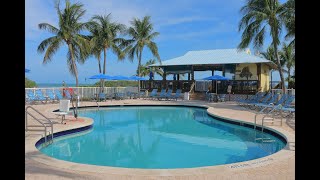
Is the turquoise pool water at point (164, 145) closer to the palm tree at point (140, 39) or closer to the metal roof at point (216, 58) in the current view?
the metal roof at point (216, 58)

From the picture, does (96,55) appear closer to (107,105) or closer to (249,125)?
(107,105)

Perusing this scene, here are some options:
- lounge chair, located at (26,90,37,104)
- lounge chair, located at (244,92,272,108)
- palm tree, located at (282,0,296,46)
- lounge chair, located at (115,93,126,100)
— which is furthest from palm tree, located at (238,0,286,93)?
lounge chair, located at (26,90,37,104)

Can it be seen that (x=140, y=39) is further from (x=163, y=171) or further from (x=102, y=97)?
(x=163, y=171)

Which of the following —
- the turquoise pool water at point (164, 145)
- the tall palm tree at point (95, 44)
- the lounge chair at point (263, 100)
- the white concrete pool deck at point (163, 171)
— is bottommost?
the turquoise pool water at point (164, 145)

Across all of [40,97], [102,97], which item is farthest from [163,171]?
[102,97]

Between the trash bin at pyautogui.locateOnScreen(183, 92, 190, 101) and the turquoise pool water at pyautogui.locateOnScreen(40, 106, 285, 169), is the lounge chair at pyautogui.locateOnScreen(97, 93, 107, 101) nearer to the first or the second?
the trash bin at pyautogui.locateOnScreen(183, 92, 190, 101)

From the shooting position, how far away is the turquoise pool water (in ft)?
25.6

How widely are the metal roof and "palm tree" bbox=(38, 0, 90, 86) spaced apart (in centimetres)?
850

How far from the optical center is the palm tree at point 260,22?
1986cm

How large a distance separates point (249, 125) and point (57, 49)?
18.6 metres

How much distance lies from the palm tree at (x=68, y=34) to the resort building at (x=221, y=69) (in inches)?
303

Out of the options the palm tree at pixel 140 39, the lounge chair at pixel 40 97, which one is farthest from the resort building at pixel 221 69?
the lounge chair at pixel 40 97

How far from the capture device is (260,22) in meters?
20.8
